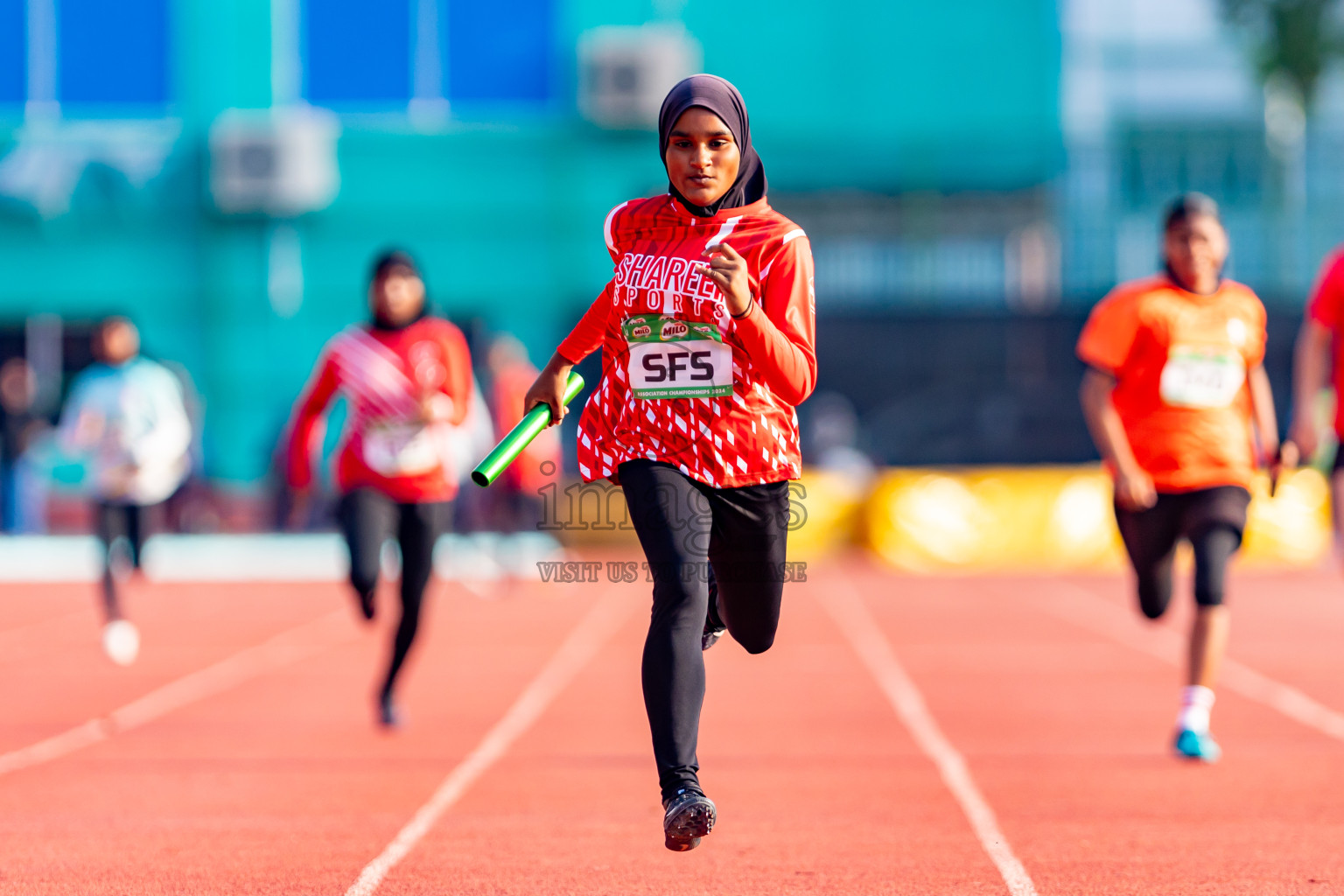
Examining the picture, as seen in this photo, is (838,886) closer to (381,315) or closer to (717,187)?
(717,187)

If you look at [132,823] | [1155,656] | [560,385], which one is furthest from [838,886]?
[1155,656]

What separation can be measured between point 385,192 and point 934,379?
907cm

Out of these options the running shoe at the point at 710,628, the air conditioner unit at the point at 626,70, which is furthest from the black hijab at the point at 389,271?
the air conditioner unit at the point at 626,70

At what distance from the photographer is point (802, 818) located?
560 centimetres

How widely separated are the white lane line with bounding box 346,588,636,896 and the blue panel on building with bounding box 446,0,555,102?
14.5 meters

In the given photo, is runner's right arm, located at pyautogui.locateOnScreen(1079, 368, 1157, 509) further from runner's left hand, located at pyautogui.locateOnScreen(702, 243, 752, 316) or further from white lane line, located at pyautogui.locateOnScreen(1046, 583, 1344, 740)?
runner's left hand, located at pyautogui.locateOnScreen(702, 243, 752, 316)

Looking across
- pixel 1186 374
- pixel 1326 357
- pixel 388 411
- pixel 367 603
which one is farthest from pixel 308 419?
pixel 1326 357

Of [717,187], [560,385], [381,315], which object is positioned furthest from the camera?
[381,315]

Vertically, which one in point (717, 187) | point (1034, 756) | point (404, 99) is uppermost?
point (404, 99)

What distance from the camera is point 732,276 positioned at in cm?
380

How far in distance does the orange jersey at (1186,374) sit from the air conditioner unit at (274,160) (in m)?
21.2

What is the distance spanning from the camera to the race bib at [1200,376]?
22.1 feet

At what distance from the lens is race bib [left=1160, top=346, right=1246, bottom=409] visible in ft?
22.1

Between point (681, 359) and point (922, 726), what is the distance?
13.5 feet
